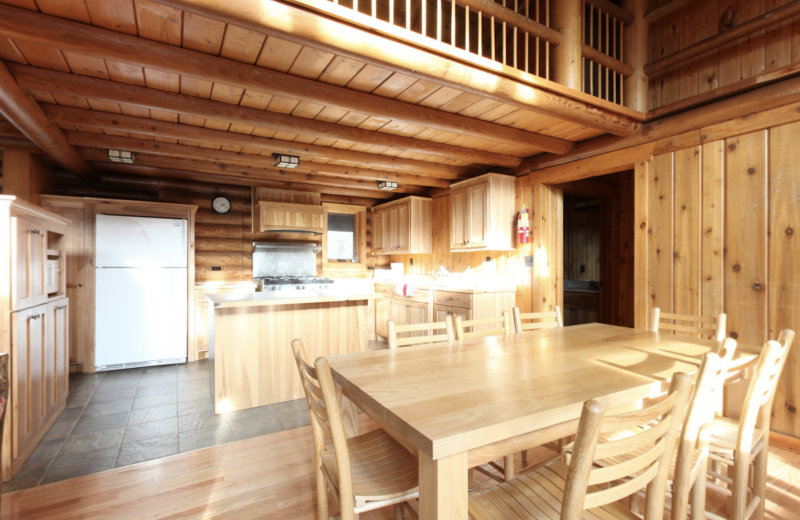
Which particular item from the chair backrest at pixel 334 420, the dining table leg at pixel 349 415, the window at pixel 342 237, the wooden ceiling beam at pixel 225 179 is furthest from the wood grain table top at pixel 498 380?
the window at pixel 342 237

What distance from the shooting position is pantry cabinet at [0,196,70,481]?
6.89 feet

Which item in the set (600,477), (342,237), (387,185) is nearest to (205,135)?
(387,185)

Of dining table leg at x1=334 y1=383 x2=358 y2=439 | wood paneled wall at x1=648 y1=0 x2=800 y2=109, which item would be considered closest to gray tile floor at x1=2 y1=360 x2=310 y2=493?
dining table leg at x1=334 y1=383 x2=358 y2=439

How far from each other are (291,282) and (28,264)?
3.20 metres

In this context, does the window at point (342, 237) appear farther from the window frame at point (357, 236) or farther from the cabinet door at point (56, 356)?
the cabinet door at point (56, 356)

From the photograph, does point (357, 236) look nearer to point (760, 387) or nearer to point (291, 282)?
point (291, 282)

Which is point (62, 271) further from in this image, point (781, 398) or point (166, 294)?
point (781, 398)

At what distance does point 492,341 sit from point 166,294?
13.1 ft

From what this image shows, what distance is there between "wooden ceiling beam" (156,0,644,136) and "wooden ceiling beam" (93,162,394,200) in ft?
11.3

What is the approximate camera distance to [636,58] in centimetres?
332

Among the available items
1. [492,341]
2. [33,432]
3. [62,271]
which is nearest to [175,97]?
[62,271]

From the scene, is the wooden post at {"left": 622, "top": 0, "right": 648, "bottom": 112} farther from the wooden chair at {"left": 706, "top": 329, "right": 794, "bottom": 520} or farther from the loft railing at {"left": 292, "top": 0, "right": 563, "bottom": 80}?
the wooden chair at {"left": 706, "top": 329, "right": 794, "bottom": 520}

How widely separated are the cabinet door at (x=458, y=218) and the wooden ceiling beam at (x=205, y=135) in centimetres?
61

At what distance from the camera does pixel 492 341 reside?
211cm
